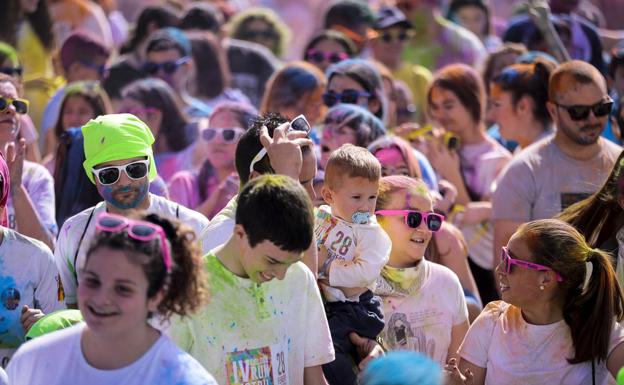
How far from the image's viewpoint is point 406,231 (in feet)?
18.2

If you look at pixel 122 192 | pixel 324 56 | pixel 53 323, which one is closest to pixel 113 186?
pixel 122 192

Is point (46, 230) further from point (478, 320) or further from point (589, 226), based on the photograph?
point (589, 226)

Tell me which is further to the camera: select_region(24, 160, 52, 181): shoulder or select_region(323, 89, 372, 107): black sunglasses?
select_region(323, 89, 372, 107): black sunglasses

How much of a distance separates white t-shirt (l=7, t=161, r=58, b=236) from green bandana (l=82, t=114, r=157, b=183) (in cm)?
93

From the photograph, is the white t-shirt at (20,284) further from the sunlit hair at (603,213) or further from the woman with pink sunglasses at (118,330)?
the sunlit hair at (603,213)

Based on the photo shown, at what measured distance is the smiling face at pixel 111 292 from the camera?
3693mm

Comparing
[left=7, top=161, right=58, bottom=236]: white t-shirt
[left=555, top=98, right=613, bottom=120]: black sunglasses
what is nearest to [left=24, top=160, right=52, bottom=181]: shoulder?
[left=7, top=161, right=58, bottom=236]: white t-shirt

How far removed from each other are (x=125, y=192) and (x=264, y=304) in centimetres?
105

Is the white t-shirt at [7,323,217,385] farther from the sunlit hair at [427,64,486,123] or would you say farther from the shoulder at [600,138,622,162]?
the sunlit hair at [427,64,486,123]

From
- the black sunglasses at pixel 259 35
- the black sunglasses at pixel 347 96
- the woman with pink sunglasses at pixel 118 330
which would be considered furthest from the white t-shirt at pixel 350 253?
the black sunglasses at pixel 259 35

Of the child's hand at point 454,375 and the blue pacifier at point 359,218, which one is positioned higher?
the blue pacifier at point 359,218

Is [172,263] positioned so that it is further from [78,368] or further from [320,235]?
[320,235]

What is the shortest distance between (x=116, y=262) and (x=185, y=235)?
0.27 metres

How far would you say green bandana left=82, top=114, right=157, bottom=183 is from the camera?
5207 millimetres
